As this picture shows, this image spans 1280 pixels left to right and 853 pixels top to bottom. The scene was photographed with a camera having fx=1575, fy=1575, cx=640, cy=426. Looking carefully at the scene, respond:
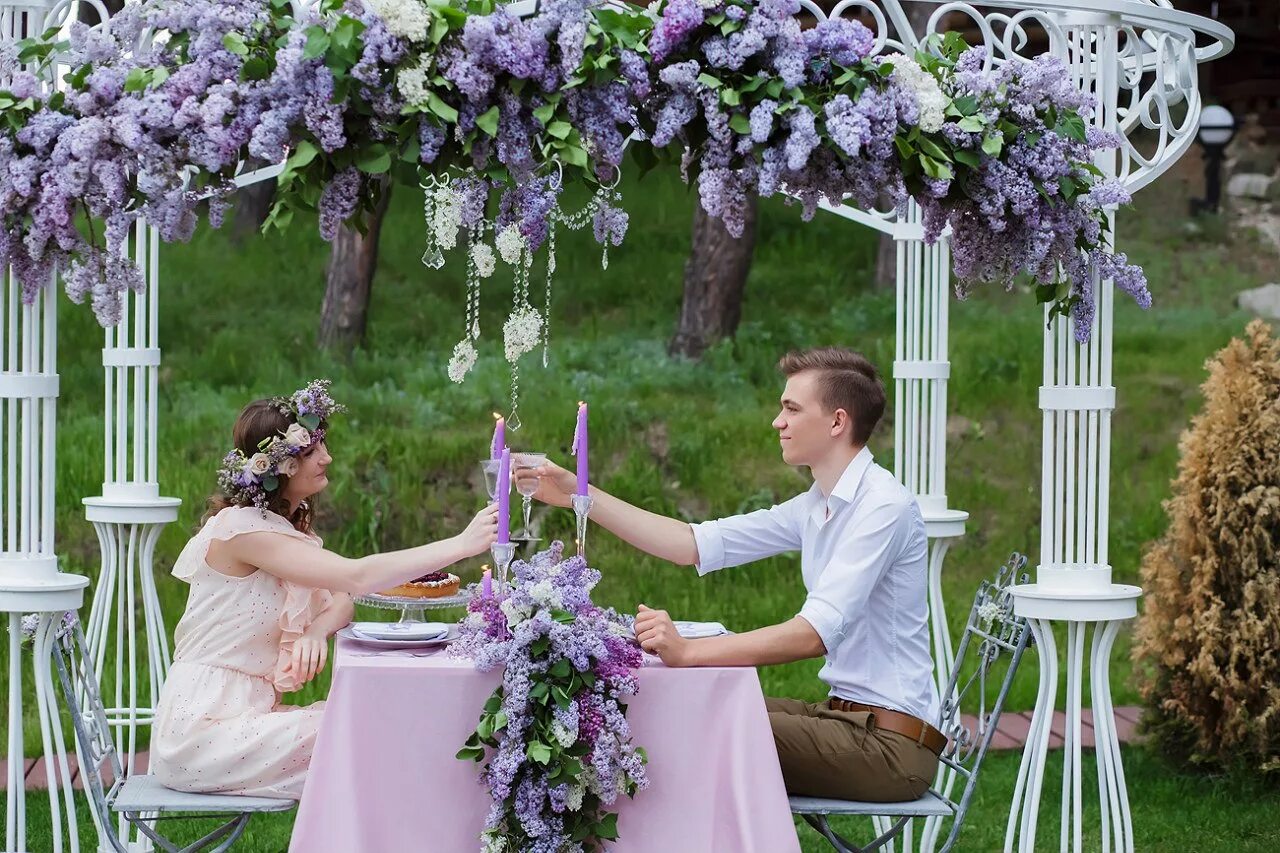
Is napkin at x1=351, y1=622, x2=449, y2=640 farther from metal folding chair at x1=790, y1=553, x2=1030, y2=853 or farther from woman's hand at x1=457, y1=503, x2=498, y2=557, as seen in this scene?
metal folding chair at x1=790, y1=553, x2=1030, y2=853

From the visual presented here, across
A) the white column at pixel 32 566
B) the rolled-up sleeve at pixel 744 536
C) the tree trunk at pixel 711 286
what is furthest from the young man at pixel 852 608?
the tree trunk at pixel 711 286

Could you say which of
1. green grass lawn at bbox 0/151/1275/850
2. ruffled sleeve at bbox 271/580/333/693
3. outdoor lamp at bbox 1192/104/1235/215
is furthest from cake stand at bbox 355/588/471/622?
outdoor lamp at bbox 1192/104/1235/215

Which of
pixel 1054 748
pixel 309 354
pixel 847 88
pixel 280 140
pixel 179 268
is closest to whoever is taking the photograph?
pixel 280 140

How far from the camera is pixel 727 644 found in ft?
10.2

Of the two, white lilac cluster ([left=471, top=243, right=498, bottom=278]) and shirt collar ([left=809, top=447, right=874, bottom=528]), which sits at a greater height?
white lilac cluster ([left=471, top=243, right=498, bottom=278])

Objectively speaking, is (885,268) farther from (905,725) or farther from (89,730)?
(89,730)

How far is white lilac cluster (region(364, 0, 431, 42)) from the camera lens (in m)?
2.88

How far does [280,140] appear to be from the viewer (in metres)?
2.88

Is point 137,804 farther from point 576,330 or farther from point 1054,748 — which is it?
point 576,330

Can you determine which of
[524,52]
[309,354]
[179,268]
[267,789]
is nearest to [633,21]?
[524,52]

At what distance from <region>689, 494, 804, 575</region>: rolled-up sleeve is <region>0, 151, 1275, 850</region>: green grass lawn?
8.81 ft

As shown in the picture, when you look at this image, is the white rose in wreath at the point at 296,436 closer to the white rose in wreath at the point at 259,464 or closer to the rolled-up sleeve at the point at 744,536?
the white rose in wreath at the point at 259,464

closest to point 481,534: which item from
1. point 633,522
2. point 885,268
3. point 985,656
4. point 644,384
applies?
point 633,522

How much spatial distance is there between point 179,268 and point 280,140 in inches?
295
